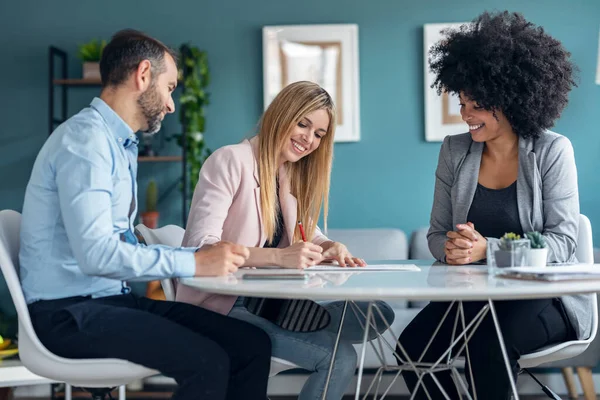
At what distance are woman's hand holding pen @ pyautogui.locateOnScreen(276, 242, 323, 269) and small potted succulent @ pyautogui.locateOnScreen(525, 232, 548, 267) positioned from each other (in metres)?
0.49

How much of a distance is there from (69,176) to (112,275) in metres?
0.24

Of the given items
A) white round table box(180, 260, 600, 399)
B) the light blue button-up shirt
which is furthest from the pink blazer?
white round table box(180, 260, 600, 399)

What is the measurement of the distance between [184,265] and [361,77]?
8.66ft

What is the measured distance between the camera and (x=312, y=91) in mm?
2305

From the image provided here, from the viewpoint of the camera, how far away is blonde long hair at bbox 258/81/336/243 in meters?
2.20

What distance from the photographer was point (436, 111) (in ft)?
13.3

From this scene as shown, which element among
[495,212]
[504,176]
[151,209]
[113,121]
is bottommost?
[151,209]

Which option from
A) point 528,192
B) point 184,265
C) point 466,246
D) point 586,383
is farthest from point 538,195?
point 586,383

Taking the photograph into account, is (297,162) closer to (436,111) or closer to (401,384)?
(401,384)

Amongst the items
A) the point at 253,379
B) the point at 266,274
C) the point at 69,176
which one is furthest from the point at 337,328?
the point at 69,176

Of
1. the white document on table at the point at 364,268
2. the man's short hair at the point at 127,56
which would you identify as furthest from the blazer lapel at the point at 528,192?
the man's short hair at the point at 127,56

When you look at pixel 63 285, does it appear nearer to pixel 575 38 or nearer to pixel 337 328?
pixel 337 328

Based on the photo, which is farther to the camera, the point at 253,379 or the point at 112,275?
the point at 253,379

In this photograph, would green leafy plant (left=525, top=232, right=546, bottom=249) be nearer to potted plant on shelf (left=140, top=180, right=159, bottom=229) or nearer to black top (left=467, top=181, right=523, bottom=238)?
black top (left=467, top=181, right=523, bottom=238)
